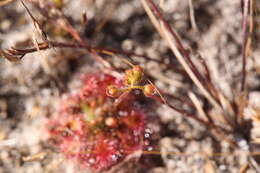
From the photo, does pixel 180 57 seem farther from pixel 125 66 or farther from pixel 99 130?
pixel 99 130

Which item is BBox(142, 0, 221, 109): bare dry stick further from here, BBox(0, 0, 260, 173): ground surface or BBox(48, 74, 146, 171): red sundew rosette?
BBox(48, 74, 146, 171): red sundew rosette

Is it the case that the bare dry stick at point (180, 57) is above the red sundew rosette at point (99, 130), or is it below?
above

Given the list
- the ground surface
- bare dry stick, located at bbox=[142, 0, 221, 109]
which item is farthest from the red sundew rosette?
bare dry stick, located at bbox=[142, 0, 221, 109]

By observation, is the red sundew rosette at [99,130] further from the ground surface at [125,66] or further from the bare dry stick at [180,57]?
the bare dry stick at [180,57]

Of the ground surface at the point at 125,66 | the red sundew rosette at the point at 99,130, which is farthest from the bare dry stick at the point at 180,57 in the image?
the red sundew rosette at the point at 99,130

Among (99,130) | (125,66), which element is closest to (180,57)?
(125,66)

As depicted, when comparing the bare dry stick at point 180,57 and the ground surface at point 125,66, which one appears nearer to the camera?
the bare dry stick at point 180,57

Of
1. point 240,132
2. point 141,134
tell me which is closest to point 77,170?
point 141,134

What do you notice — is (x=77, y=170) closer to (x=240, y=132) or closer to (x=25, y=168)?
(x=25, y=168)
